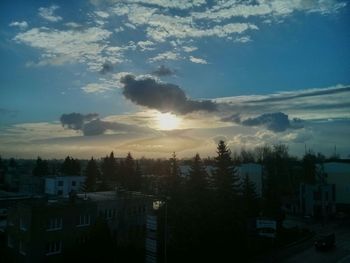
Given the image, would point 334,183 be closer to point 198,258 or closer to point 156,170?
point 198,258

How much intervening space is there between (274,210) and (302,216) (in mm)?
24902

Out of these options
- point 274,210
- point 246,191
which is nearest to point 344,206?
point 274,210

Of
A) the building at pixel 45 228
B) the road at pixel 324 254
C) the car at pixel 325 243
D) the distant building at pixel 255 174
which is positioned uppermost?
the distant building at pixel 255 174

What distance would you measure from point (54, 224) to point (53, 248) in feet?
7.80

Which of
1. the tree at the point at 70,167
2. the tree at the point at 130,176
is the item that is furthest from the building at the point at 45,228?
the tree at the point at 70,167

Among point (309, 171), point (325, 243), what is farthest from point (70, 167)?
point (325, 243)

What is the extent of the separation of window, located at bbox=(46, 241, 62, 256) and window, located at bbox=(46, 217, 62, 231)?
137 cm

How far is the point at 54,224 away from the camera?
120 feet

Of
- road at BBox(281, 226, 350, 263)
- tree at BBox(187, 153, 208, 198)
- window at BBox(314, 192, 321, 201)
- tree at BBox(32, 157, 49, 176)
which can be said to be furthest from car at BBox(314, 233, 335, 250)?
tree at BBox(32, 157, 49, 176)

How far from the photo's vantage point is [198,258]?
36.5 m

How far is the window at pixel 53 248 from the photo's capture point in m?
36.2

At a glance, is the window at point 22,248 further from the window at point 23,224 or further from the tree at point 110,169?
the tree at point 110,169

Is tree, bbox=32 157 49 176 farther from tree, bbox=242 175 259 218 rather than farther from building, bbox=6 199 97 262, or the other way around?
tree, bbox=242 175 259 218

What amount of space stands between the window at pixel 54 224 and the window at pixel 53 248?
4.49ft
